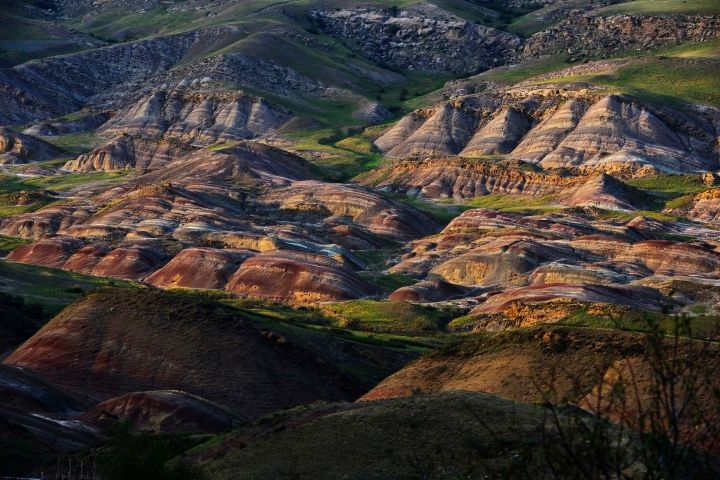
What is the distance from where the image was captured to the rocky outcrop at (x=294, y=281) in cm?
11138

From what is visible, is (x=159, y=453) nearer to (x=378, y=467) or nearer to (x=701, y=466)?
(x=378, y=467)

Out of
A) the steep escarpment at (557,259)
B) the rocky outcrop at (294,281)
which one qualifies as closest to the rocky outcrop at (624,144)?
the steep escarpment at (557,259)

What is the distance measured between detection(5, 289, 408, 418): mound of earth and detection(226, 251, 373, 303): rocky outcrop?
32137mm

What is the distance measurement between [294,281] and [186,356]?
1671 inches

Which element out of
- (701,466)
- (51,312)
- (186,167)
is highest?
(701,466)

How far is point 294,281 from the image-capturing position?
373 feet

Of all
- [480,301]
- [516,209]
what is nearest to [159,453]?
[480,301]

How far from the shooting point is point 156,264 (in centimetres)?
12469

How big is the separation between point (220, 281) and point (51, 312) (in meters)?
27.9

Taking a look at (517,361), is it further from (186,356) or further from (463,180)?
(463,180)

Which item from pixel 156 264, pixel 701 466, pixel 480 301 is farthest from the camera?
pixel 156 264

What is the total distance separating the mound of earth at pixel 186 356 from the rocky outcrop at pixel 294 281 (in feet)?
105

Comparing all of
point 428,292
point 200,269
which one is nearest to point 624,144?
point 428,292

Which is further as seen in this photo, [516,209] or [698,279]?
[516,209]
